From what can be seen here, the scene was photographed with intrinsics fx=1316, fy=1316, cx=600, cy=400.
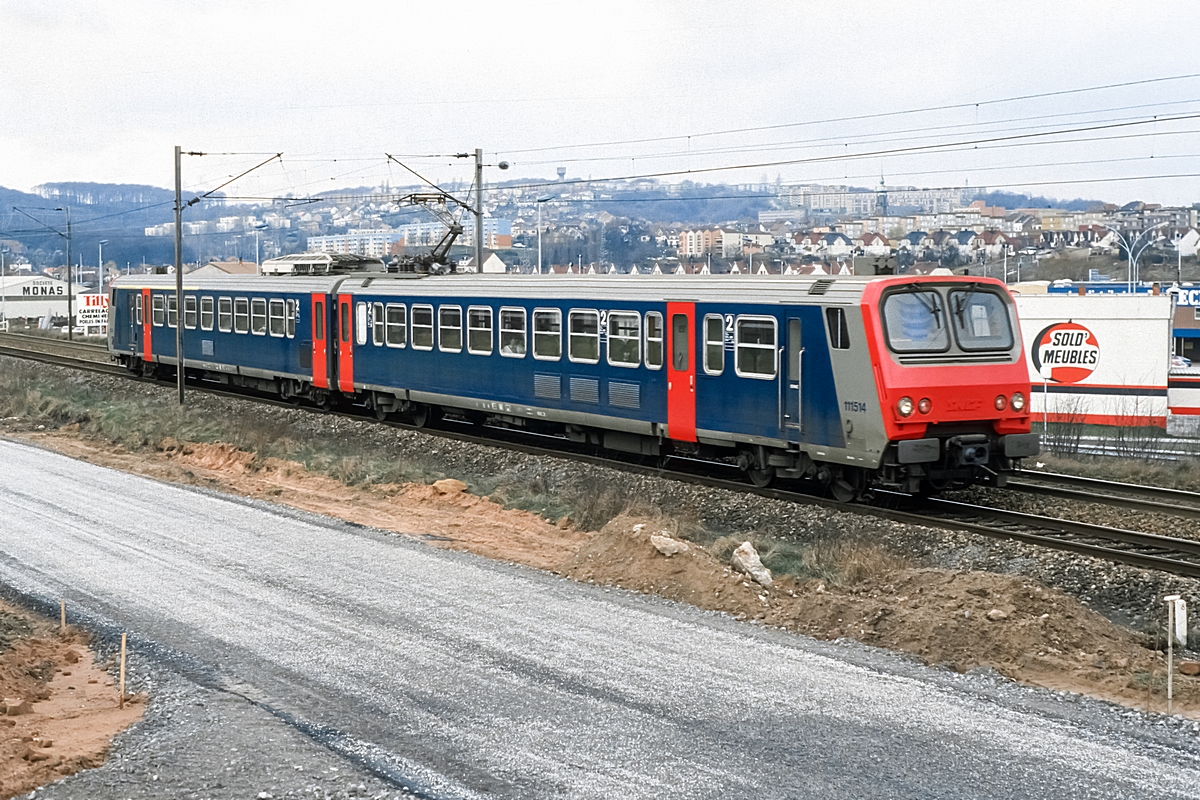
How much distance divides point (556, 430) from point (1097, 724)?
16.2 metres

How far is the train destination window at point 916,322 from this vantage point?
1634 centimetres

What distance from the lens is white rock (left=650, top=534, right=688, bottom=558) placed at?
553 inches

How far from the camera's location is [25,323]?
9644cm

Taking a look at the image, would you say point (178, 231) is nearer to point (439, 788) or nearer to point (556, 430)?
Result: point (556, 430)

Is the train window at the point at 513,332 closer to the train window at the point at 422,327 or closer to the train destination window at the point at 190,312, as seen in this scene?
the train window at the point at 422,327

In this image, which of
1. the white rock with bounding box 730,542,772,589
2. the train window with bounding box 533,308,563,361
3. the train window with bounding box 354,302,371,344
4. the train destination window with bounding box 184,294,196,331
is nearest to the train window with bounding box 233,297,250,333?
the train destination window with bounding box 184,294,196,331

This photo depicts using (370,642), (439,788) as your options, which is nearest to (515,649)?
(370,642)

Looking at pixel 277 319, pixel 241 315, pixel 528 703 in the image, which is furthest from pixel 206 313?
pixel 528 703

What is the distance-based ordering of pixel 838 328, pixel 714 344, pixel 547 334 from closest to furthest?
1. pixel 838 328
2. pixel 714 344
3. pixel 547 334

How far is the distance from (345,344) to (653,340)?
1103 centimetres

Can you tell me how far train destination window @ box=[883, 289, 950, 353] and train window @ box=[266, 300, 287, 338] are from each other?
18449 mm

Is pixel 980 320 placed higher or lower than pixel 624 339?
higher

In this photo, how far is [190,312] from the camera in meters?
36.0

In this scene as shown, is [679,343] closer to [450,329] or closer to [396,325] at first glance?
[450,329]
